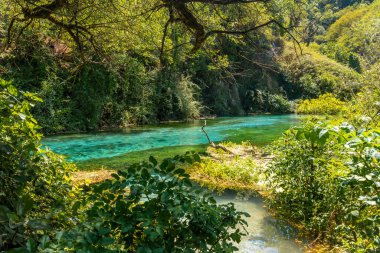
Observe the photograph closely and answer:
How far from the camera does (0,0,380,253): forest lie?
1898 mm

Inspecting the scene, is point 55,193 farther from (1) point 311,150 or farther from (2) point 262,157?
(2) point 262,157

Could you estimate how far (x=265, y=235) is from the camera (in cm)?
498

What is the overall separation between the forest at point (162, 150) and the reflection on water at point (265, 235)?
170 mm

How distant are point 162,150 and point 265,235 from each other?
7339mm

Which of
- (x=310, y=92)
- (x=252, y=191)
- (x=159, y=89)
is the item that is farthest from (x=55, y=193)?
(x=310, y=92)

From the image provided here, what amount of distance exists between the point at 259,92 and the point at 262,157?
22.5m

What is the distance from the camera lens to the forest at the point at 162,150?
74.7 inches

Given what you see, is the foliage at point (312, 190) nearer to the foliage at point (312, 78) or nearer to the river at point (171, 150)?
the river at point (171, 150)

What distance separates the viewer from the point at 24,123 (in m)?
2.64

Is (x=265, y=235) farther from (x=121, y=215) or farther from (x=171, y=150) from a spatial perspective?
(x=171, y=150)

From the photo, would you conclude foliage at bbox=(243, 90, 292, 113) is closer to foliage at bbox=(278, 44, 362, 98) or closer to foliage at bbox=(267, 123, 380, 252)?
foliage at bbox=(278, 44, 362, 98)

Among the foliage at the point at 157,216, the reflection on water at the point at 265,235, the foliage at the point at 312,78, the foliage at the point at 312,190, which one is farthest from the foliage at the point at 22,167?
the foliage at the point at 312,78

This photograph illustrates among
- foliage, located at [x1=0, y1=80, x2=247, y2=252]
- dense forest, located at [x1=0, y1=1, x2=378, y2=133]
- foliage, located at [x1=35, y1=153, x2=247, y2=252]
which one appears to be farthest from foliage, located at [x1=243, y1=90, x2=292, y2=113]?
foliage, located at [x1=35, y1=153, x2=247, y2=252]

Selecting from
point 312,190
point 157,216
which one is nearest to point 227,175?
point 312,190
